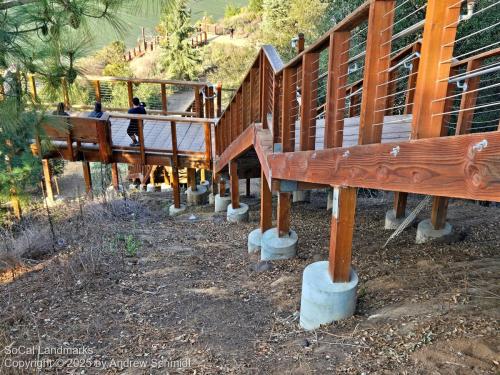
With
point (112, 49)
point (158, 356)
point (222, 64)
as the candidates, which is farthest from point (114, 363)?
point (222, 64)

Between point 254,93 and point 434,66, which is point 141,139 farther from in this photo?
point 434,66

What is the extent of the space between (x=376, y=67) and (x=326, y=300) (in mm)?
1737

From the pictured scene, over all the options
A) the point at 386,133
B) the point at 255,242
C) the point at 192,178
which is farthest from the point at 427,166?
the point at 192,178

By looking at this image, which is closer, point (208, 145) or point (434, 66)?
point (434, 66)

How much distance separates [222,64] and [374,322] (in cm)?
2644

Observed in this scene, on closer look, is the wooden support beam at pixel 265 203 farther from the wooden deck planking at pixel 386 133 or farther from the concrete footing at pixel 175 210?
the concrete footing at pixel 175 210

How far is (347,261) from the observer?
9.78ft

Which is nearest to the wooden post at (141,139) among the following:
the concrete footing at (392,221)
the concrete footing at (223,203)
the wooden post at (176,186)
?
the wooden post at (176,186)

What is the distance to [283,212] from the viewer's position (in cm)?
451

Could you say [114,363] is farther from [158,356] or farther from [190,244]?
[190,244]

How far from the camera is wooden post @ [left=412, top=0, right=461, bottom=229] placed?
1.76 meters

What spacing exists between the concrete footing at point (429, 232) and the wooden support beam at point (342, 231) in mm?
1759

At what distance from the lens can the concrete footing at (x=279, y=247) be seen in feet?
14.8

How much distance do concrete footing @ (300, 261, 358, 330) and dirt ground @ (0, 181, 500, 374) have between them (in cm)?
7
